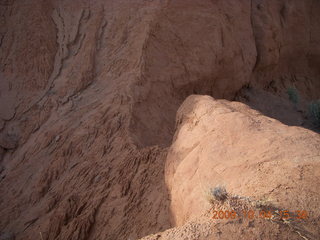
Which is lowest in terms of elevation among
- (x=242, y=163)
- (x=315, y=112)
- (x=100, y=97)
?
(x=315, y=112)

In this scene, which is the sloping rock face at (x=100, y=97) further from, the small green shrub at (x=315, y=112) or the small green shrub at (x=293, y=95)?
the small green shrub at (x=293, y=95)

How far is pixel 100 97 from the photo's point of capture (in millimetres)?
4512

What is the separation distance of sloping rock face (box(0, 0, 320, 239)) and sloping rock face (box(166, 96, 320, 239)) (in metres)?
0.30

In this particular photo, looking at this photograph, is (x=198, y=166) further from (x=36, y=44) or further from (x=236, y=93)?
(x=236, y=93)

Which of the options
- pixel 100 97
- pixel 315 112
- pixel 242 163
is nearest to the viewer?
pixel 242 163

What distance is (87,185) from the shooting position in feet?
11.9

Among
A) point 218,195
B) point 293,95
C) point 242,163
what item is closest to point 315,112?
point 293,95

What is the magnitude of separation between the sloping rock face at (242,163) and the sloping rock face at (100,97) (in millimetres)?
301

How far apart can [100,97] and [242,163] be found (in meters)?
2.81

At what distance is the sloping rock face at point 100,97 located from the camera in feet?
11.0

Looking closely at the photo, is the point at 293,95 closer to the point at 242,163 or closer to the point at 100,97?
the point at 100,97

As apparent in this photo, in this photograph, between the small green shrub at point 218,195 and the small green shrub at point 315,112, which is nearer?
the small green shrub at point 218,195
